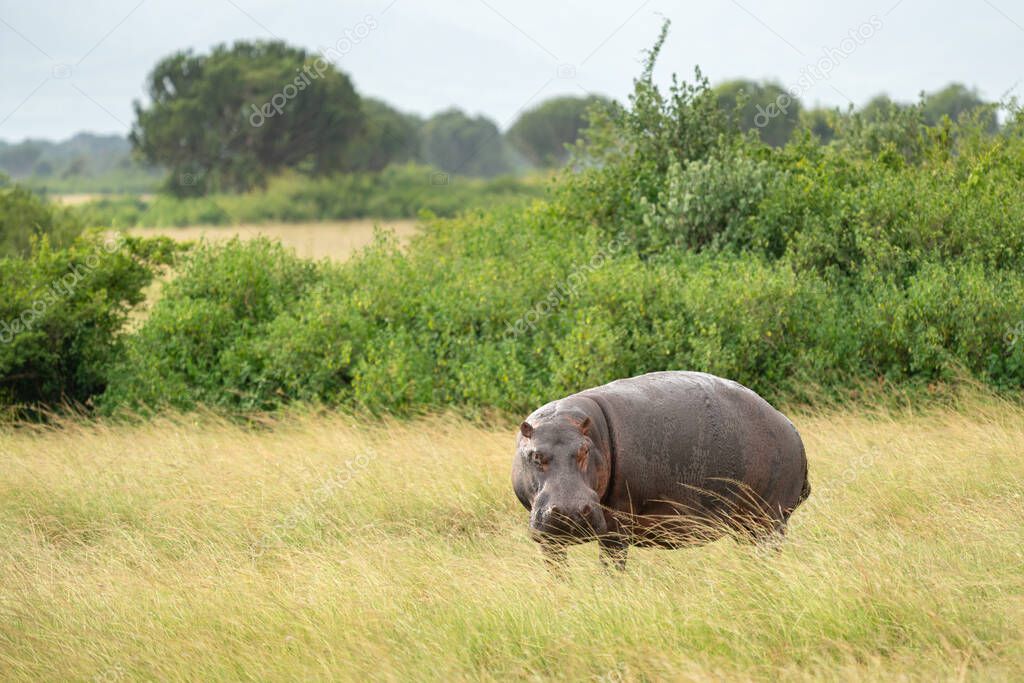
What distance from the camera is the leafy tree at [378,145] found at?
71188 mm

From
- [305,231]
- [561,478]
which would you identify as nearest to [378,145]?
[305,231]

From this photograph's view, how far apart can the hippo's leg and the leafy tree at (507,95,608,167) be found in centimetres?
9963

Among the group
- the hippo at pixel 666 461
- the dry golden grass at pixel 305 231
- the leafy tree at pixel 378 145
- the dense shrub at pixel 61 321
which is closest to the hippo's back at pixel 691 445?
the hippo at pixel 666 461

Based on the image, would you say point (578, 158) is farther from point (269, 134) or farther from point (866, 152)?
point (269, 134)

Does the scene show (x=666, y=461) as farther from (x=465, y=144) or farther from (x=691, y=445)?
(x=465, y=144)

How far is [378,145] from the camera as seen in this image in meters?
77.2

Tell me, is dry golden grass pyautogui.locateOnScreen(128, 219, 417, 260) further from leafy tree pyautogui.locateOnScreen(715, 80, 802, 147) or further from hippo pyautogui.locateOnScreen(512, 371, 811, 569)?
hippo pyautogui.locateOnScreen(512, 371, 811, 569)

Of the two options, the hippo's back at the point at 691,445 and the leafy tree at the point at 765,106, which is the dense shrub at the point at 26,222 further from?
the hippo's back at the point at 691,445

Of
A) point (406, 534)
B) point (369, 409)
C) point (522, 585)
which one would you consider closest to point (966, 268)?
point (369, 409)

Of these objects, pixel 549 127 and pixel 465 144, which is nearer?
pixel 549 127

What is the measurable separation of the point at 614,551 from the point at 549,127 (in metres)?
105

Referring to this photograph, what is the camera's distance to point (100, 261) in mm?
17344

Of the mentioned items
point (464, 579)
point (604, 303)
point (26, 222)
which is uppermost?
point (26, 222)

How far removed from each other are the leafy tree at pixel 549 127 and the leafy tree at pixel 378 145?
1598cm
